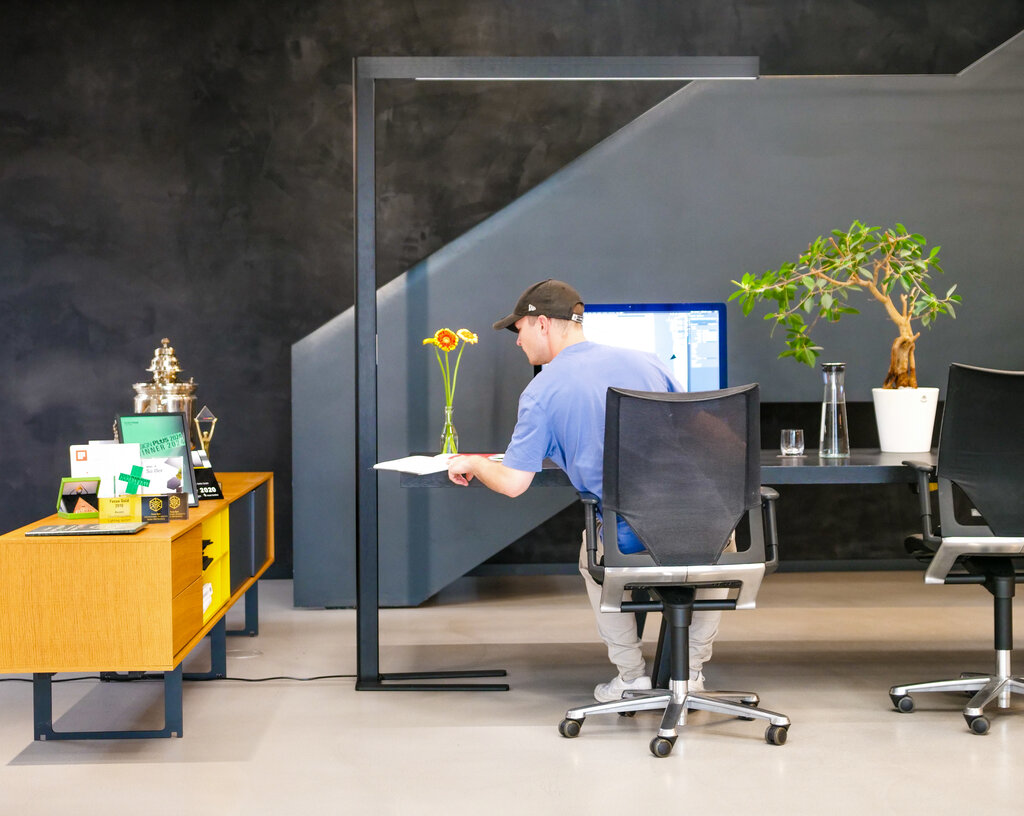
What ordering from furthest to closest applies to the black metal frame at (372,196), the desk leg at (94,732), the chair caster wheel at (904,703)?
the black metal frame at (372,196), the chair caster wheel at (904,703), the desk leg at (94,732)

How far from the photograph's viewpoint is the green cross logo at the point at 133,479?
3090mm

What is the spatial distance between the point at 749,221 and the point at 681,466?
2.16 m

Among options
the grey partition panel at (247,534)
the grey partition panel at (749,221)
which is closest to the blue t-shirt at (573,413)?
the grey partition panel at (247,534)

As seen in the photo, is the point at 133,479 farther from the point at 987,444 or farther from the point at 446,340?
the point at 987,444

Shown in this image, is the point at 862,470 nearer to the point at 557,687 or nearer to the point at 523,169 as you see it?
the point at 557,687

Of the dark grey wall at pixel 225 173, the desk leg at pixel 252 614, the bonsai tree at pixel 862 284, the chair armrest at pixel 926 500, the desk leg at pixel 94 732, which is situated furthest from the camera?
the dark grey wall at pixel 225 173

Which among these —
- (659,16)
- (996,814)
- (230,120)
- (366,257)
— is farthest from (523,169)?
(996,814)

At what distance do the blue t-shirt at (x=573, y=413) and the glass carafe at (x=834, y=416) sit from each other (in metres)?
0.85

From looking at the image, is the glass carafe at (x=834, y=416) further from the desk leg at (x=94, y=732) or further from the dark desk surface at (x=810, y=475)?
the desk leg at (x=94, y=732)

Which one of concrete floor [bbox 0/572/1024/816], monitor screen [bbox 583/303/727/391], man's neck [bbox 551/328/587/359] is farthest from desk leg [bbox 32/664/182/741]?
monitor screen [bbox 583/303/727/391]

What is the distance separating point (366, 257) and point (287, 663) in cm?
152

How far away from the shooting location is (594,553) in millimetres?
3033

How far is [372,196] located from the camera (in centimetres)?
368

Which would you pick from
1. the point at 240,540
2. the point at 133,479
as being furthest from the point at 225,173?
the point at 133,479
